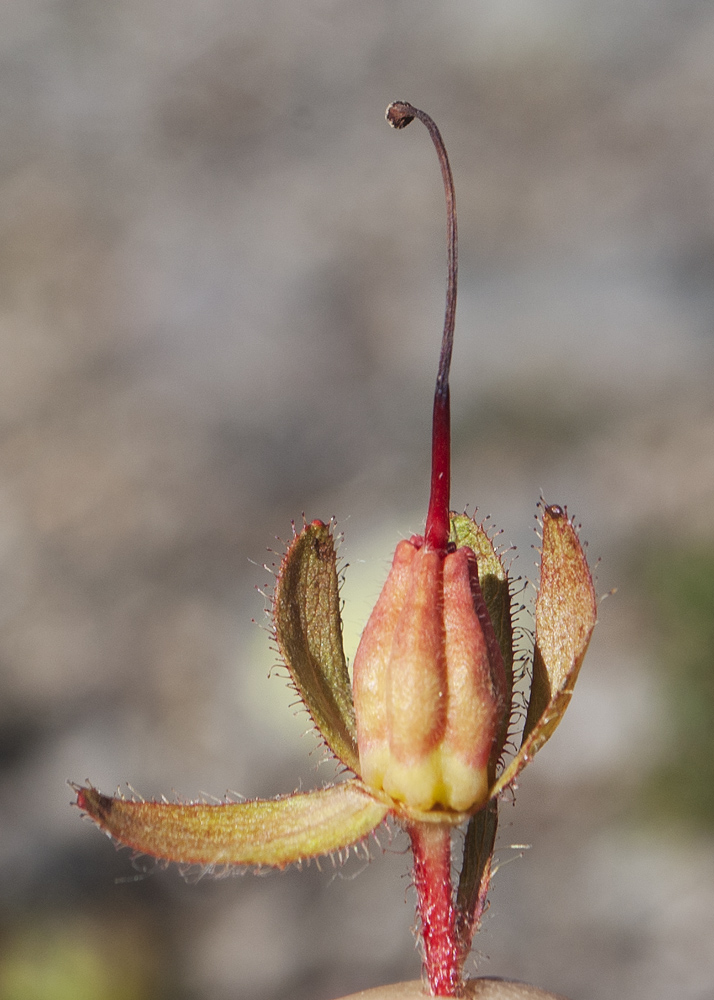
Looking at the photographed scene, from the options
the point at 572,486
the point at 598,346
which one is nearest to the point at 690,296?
the point at 598,346

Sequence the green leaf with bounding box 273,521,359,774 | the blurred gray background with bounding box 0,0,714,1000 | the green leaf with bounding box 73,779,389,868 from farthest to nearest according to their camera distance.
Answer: the blurred gray background with bounding box 0,0,714,1000 → the green leaf with bounding box 273,521,359,774 → the green leaf with bounding box 73,779,389,868

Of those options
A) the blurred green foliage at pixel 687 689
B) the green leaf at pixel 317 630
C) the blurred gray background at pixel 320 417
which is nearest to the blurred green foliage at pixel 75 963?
the blurred gray background at pixel 320 417

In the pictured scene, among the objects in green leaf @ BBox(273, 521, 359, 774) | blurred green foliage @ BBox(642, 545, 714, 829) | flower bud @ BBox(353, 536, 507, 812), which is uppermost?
blurred green foliage @ BBox(642, 545, 714, 829)

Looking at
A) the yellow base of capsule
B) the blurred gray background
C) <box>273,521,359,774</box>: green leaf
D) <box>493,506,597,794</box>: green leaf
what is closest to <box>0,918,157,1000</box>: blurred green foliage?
the blurred gray background

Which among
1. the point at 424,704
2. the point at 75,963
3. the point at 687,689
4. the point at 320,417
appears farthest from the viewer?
the point at 320,417

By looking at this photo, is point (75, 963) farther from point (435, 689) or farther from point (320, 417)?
point (435, 689)

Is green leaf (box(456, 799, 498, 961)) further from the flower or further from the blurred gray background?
the blurred gray background

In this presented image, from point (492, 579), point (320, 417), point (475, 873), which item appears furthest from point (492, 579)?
point (320, 417)

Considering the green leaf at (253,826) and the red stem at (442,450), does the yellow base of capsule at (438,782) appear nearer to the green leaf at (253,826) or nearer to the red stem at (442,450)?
the green leaf at (253,826)
